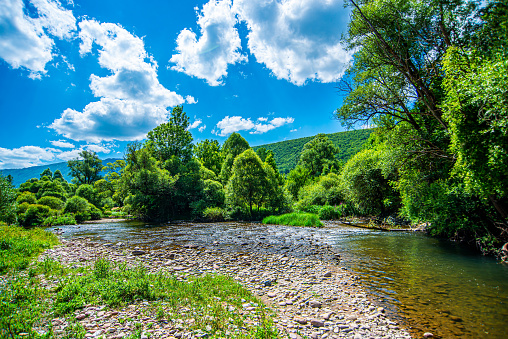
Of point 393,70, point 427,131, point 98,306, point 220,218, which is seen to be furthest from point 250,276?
point 220,218

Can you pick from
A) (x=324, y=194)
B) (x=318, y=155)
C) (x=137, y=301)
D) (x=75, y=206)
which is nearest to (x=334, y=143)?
(x=318, y=155)

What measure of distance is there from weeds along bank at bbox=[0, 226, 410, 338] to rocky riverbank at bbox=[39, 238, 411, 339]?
1.0 inches

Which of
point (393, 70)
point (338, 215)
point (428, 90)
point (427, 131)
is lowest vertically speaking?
point (338, 215)

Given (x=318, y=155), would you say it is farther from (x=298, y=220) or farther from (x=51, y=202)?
(x=51, y=202)

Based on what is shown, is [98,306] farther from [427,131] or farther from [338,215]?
[338,215]

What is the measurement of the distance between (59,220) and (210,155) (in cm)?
3916

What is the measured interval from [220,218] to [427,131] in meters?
29.4

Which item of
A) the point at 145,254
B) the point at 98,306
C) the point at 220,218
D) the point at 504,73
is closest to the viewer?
the point at 98,306

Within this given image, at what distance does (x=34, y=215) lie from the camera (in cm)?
3244

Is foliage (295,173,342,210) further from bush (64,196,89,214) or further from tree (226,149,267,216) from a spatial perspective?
bush (64,196,89,214)

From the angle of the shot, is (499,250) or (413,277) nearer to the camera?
(413,277)

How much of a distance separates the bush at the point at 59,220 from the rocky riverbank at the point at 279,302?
2796 cm

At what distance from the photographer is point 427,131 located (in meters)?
14.7

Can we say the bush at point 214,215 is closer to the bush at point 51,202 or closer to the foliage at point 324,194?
the foliage at point 324,194
